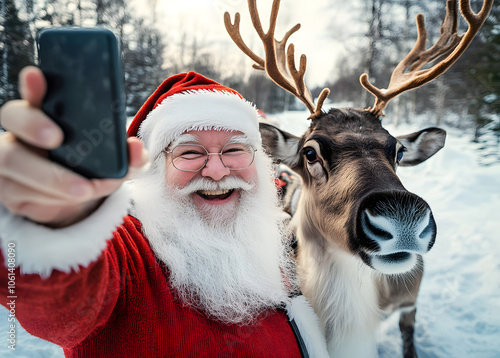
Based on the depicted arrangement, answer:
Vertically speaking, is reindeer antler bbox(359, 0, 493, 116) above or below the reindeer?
above

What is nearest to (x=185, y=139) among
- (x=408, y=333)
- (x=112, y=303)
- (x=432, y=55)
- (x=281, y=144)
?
(x=112, y=303)

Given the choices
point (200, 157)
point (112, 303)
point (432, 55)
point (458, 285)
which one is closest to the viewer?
point (112, 303)

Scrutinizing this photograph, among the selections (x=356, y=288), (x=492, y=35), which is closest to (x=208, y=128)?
(x=356, y=288)

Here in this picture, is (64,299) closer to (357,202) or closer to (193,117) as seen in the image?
(193,117)

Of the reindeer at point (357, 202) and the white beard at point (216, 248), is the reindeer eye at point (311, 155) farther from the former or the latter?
the white beard at point (216, 248)

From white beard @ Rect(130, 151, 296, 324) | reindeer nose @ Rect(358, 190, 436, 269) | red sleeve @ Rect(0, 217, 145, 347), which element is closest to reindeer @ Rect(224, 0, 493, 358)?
reindeer nose @ Rect(358, 190, 436, 269)

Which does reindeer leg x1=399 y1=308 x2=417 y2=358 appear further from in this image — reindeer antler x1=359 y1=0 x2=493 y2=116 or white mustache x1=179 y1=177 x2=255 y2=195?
white mustache x1=179 y1=177 x2=255 y2=195

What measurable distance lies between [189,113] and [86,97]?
1164mm

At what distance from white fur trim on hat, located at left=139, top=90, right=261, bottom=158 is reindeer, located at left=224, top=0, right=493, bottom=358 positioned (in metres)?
0.55

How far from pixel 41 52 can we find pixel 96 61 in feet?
0.34

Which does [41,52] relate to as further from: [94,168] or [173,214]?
[173,214]

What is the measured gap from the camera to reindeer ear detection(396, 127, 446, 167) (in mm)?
2537

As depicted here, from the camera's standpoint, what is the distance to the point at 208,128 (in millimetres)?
1796

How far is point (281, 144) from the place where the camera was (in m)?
2.55
